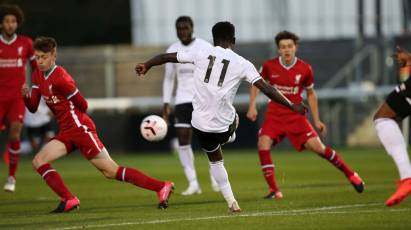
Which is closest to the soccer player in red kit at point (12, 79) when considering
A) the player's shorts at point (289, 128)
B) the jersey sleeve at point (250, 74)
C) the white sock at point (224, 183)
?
the player's shorts at point (289, 128)

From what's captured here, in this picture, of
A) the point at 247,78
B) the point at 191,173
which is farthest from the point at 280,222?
the point at 191,173

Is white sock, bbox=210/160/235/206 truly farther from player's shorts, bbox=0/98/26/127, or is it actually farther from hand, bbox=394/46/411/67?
player's shorts, bbox=0/98/26/127

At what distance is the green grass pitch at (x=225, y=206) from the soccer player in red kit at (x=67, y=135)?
13.0 inches

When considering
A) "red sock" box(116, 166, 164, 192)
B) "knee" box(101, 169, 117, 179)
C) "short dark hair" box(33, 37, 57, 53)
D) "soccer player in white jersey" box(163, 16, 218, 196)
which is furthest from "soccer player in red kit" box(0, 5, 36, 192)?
"red sock" box(116, 166, 164, 192)

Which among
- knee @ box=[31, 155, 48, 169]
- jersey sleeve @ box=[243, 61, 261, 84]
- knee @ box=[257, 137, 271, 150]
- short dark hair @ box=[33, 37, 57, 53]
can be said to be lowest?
knee @ box=[257, 137, 271, 150]

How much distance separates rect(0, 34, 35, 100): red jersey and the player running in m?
6.29

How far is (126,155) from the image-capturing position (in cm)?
2855

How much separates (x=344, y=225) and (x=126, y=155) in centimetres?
1860

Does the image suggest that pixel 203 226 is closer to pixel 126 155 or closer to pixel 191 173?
pixel 191 173

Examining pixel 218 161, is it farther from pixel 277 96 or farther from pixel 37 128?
pixel 37 128

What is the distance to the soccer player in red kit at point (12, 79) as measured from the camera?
52.3 feet

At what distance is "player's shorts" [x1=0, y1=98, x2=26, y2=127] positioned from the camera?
15.9 m

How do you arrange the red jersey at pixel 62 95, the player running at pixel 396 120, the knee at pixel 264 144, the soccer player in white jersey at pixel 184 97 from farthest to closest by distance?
the soccer player in white jersey at pixel 184 97, the knee at pixel 264 144, the red jersey at pixel 62 95, the player running at pixel 396 120

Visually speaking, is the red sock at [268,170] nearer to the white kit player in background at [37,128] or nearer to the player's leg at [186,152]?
the player's leg at [186,152]
